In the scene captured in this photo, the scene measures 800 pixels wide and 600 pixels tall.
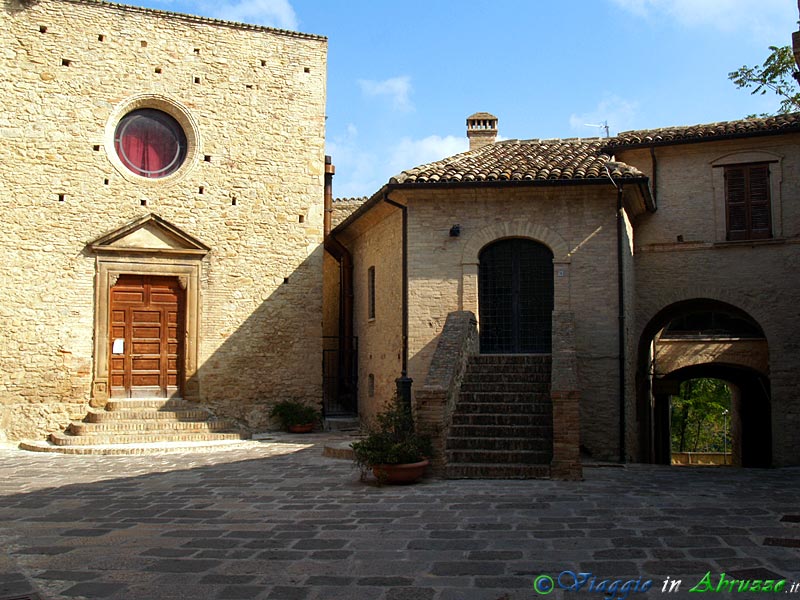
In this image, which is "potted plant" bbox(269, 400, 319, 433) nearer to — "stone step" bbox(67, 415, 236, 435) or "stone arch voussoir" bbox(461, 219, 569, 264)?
"stone step" bbox(67, 415, 236, 435)

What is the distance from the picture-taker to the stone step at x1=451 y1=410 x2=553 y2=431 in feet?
36.6

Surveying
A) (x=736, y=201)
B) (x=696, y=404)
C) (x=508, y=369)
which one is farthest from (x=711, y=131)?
(x=696, y=404)

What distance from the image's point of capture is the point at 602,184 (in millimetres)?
13891

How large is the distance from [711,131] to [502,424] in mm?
8884

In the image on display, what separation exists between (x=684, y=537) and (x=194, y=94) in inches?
571

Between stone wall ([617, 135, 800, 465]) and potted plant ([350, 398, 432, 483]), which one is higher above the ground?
stone wall ([617, 135, 800, 465])

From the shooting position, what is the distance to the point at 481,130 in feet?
64.5

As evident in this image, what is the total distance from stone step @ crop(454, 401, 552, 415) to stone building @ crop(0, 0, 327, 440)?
6.59 m

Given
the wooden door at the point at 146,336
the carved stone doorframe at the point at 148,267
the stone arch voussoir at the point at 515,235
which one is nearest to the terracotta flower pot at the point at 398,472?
the stone arch voussoir at the point at 515,235

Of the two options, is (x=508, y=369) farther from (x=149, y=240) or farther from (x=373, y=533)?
(x=149, y=240)

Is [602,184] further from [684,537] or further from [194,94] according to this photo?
[194,94]

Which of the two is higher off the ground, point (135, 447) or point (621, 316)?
point (621, 316)

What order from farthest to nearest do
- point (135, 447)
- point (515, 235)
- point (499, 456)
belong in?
point (515, 235)
point (135, 447)
point (499, 456)

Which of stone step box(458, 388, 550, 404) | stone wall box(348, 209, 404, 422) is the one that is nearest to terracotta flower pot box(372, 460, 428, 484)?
stone step box(458, 388, 550, 404)
